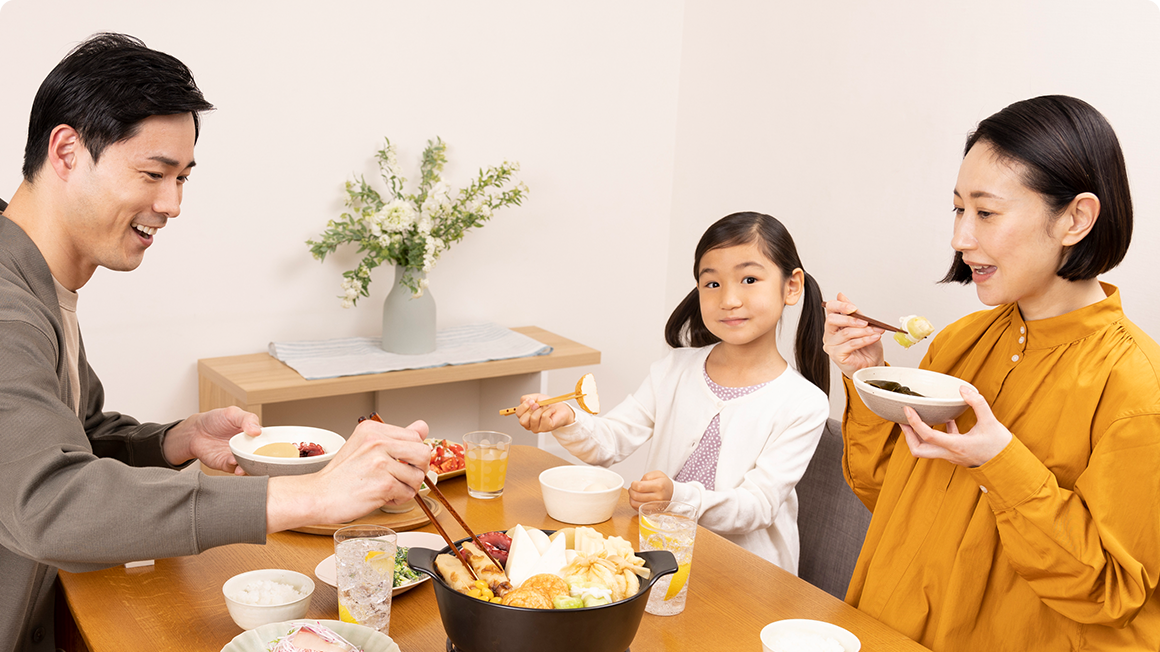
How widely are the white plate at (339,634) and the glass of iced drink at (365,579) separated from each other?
52 millimetres

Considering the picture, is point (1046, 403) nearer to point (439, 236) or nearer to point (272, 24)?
point (439, 236)

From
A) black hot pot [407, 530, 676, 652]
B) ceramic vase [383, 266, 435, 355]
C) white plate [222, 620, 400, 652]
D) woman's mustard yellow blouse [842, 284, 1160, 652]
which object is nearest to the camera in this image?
black hot pot [407, 530, 676, 652]

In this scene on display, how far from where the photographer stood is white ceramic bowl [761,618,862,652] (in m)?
1.16

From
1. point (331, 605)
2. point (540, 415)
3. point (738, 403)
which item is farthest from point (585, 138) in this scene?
point (331, 605)

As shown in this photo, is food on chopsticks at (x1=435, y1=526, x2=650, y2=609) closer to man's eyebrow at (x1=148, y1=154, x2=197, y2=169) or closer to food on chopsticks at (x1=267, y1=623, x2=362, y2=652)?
food on chopsticks at (x1=267, y1=623, x2=362, y2=652)

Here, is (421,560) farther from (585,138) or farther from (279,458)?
(585,138)

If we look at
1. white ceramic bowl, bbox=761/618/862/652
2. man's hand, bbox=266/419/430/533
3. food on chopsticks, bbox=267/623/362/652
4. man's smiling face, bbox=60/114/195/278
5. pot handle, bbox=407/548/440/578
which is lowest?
white ceramic bowl, bbox=761/618/862/652

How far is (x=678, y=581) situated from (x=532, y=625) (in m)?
0.33

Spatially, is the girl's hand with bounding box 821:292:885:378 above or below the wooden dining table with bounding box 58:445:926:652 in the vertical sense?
above

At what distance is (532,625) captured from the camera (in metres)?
1.01

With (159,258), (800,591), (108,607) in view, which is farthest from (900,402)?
(159,258)

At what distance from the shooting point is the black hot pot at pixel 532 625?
1005mm

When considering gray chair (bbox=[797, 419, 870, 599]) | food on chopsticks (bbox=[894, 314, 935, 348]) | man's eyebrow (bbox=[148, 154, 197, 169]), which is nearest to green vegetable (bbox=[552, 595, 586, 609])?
food on chopsticks (bbox=[894, 314, 935, 348])

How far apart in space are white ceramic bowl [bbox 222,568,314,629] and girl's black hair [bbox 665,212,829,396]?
1208 mm
